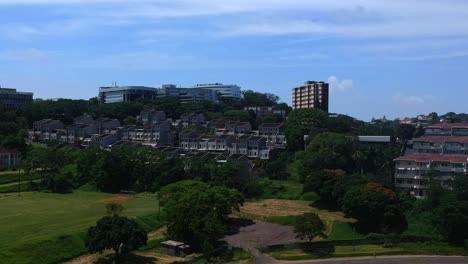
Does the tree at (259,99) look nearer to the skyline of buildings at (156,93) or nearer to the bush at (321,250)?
the skyline of buildings at (156,93)

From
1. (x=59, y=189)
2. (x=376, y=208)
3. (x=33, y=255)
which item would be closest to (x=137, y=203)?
(x=59, y=189)

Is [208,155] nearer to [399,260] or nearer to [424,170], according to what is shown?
[424,170]

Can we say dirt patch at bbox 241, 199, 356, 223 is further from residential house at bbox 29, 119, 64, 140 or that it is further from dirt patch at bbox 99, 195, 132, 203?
residential house at bbox 29, 119, 64, 140

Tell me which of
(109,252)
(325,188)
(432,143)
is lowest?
(109,252)

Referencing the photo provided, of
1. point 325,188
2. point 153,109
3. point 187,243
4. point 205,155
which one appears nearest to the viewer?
point 187,243

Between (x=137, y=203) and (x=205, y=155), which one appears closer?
(x=137, y=203)

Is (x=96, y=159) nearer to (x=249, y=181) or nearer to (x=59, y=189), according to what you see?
(x=59, y=189)

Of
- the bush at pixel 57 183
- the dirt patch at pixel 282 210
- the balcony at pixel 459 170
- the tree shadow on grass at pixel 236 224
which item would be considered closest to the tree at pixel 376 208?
the dirt patch at pixel 282 210

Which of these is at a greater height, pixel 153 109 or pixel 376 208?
pixel 153 109
